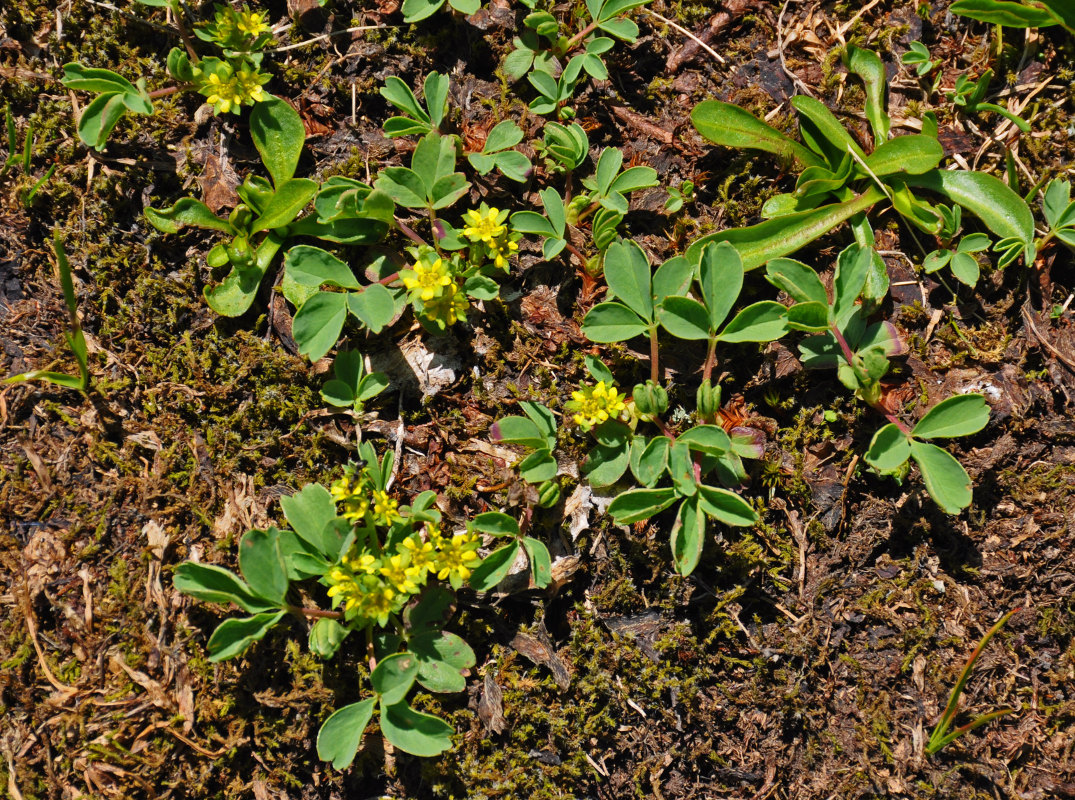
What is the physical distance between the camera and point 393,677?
8.33 feet

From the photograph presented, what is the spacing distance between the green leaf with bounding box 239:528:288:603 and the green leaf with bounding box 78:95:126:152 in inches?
62.2

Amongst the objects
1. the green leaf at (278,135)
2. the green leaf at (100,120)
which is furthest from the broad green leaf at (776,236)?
the green leaf at (100,120)

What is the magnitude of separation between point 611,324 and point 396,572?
3.82 feet

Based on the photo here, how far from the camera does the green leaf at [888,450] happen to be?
8.63ft

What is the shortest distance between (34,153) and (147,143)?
0.43 meters

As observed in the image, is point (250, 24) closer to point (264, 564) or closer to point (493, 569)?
point (264, 564)

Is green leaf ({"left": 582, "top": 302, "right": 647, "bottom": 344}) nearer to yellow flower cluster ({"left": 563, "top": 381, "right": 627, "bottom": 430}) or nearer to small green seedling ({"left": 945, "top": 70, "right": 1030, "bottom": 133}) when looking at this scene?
yellow flower cluster ({"left": 563, "top": 381, "right": 627, "bottom": 430})

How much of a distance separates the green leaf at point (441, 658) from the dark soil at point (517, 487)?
13cm

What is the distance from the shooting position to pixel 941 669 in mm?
2711

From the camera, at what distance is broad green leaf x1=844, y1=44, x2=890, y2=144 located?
2.87 meters

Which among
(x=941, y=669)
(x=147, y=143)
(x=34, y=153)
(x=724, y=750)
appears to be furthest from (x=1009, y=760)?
(x=34, y=153)

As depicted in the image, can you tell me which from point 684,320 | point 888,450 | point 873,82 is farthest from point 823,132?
point 888,450

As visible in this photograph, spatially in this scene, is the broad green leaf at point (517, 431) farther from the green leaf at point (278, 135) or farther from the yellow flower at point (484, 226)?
the green leaf at point (278, 135)

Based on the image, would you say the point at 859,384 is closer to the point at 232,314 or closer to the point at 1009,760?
the point at 1009,760
